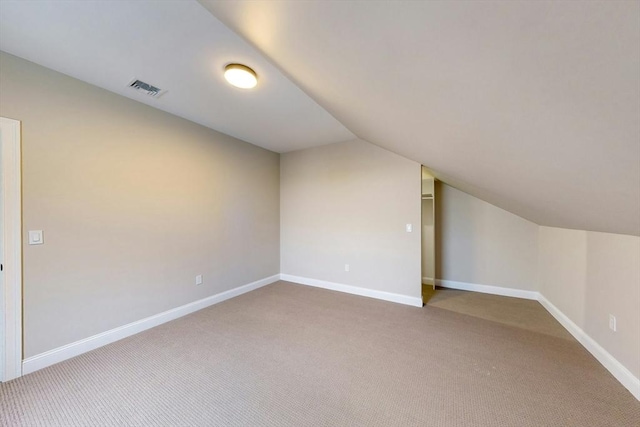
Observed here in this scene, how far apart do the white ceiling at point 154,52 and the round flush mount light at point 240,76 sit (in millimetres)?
56

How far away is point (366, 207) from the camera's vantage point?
3828 mm

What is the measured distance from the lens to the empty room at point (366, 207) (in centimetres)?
89

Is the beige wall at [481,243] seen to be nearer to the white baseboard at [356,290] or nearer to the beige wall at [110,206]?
the white baseboard at [356,290]

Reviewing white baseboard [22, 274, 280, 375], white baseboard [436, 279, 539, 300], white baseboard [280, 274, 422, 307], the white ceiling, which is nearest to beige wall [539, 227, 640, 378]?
white baseboard [436, 279, 539, 300]

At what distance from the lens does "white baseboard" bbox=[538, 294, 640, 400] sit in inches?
69.0

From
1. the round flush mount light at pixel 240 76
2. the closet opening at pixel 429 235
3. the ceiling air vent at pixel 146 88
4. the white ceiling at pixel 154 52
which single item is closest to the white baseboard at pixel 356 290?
the closet opening at pixel 429 235

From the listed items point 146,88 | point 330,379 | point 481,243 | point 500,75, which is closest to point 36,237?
point 146,88

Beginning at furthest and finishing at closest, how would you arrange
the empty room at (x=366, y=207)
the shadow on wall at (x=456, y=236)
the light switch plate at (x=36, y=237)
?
the shadow on wall at (x=456, y=236) < the light switch plate at (x=36, y=237) < the empty room at (x=366, y=207)

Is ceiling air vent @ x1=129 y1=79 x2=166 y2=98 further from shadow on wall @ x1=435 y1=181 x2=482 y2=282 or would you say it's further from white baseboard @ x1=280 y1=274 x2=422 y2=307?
shadow on wall @ x1=435 y1=181 x2=482 y2=282

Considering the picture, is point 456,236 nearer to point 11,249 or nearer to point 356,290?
point 356,290

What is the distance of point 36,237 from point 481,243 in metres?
5.51

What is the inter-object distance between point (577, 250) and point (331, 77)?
3.16 meters

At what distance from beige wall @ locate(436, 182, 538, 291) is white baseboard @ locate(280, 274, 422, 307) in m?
1.28

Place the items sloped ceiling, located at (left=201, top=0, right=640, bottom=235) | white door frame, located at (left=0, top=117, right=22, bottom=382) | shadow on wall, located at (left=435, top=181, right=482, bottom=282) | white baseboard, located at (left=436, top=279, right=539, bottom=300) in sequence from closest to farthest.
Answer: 1. sloped ceiling, located at (left=201, top=0, right=640, bottom=235)
2. white door frame, located at (left=0, top=117, right=22, bottom=382)
3. white baseboard, located at (left=436, top=279, right=539, bottom=300)
4. shadow on wall, located at (left=435, top=181, right=482, bottom=282)
